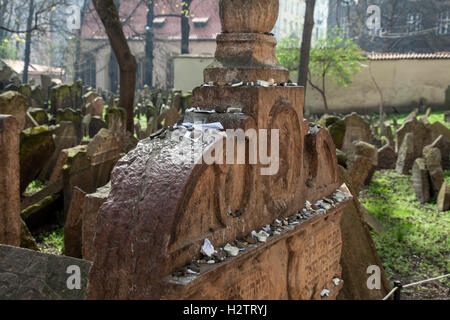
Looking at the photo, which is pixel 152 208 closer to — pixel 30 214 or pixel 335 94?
pixel 30 214

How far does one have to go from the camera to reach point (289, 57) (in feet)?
62.8

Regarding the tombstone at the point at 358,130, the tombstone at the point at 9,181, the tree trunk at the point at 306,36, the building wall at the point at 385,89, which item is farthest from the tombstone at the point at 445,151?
the building wall at the point at 385,89

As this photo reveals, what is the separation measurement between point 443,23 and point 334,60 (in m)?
16.4

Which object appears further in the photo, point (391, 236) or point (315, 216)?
point (391, 236)

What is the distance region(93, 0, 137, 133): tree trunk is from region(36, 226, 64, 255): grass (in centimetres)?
477

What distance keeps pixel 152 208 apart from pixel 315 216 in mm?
1483

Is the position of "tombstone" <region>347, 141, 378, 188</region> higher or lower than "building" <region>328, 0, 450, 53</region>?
lower

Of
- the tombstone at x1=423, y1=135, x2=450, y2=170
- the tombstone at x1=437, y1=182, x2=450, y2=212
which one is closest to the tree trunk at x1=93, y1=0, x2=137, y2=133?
the tombstone at x1=437, y1=182, x2=450, y2=212

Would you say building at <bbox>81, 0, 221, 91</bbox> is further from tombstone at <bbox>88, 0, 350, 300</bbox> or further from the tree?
tombstone at <bbox>88, 0, 350, 300</bbox>

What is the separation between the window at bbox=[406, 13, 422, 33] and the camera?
1256 inches

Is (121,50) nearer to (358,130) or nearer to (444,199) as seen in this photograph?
(358,130)

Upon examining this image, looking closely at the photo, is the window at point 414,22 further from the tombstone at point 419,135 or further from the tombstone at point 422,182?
the tombstone at point 422,182

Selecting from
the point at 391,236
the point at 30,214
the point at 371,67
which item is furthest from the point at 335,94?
the point at 30,214

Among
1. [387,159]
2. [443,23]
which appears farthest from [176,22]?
[387,159]
